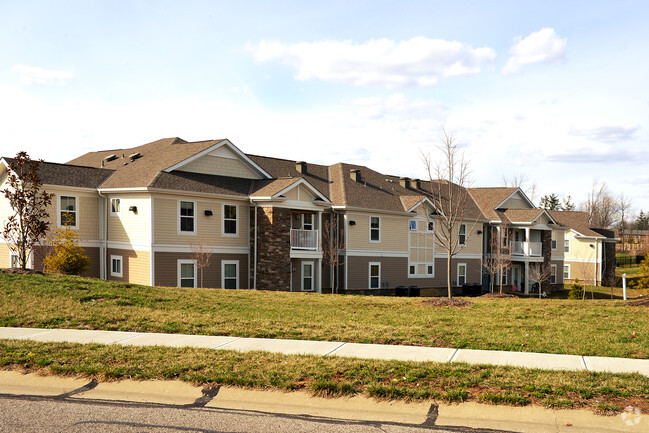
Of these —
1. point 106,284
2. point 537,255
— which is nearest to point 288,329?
point 106,284

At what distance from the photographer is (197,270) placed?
25328 mm

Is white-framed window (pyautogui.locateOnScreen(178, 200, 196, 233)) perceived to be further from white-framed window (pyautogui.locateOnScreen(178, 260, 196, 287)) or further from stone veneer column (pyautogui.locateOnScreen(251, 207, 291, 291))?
stone veneer column (pyautogui.locateOnScreen(251, 207, 291, 291))

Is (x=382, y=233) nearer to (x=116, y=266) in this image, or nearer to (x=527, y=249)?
(x=116, y=266)

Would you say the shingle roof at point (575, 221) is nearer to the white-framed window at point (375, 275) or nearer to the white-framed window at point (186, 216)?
the white-framed window at point (375, 275)

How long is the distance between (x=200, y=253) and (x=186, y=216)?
1.74 metres

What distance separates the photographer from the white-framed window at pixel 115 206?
82.7ft

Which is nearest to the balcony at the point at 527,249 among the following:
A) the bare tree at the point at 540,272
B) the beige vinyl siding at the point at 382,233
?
the bare tree at the point at 540,272

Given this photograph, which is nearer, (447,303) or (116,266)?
(447,303)

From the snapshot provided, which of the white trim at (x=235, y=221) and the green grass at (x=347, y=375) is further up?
the white trim at (x=235, y=221)

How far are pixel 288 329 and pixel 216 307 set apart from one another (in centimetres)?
427

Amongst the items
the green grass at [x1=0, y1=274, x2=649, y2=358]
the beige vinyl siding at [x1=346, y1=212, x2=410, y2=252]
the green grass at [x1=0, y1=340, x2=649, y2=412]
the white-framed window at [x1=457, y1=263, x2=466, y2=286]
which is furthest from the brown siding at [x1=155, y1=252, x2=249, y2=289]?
the white-framed window at [x1=457, y1=263, x2=466, y2=286]

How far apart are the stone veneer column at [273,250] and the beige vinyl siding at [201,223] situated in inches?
31.6

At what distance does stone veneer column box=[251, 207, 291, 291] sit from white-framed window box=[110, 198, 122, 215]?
624 cm

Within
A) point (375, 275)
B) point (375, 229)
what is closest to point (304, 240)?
point (375, 229)
